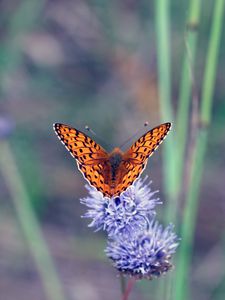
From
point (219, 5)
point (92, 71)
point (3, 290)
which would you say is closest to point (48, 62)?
point (92, 71)

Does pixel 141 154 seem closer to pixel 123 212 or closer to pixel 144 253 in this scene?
pixel 123 212

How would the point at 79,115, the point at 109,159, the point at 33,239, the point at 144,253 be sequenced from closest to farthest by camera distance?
1. the point at 144,253
2. the point at 109,159
3. the point at 33,239
4. the point at 79,115

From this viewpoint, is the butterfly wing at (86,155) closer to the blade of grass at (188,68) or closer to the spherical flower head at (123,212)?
the spherical flower head at (123,212)

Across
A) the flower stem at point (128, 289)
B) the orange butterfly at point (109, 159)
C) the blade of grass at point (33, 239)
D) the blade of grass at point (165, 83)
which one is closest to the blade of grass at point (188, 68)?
the blade of grass at point (165, 83)

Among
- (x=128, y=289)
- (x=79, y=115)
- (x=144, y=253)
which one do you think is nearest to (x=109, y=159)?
(x=144, y=253)

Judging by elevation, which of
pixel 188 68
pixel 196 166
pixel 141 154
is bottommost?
pixel 141 154
